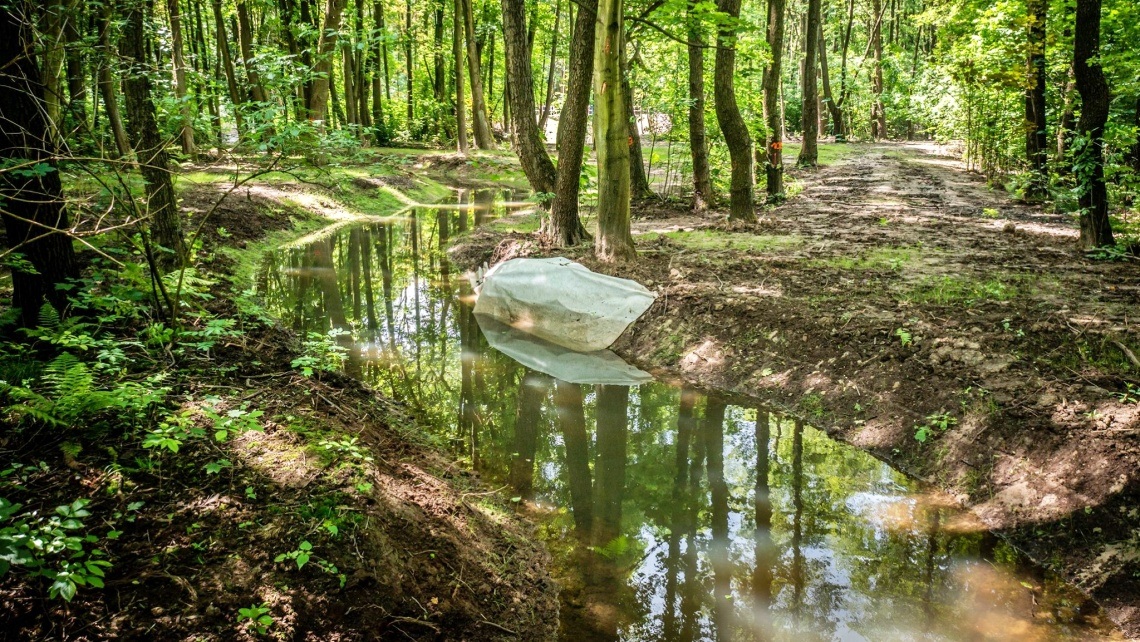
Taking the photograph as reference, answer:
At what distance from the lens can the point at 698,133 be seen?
1280cm

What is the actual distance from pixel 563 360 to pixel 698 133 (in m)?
7.14

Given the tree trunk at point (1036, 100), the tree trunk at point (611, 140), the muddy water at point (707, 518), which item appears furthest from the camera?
the tree trunk at point (1036, 100)

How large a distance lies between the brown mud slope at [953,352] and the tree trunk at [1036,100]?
3.55 metres

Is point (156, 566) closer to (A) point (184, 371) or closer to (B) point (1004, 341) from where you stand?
(A) point (184, 371)

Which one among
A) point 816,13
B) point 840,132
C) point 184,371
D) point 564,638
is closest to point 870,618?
point 564,638

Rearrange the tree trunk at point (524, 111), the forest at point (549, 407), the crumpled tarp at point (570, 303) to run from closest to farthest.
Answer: the forest at point (549, 407)
the crumpled tarp at point (570, 303)
the tree trunk at point (524, 111)

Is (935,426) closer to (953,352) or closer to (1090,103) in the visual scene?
(953,352)

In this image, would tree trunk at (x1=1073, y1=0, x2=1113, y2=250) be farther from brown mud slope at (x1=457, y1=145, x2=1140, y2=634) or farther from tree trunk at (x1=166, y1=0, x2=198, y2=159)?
tree trunk at (x1=166, y1=0, x2=198, y2=159)

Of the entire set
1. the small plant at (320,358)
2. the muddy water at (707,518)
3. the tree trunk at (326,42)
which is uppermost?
the tree trunk at (326,42)

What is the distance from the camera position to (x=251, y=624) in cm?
262

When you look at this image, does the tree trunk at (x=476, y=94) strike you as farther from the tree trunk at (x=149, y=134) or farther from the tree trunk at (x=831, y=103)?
the tree trunk at (x=149, y=134)

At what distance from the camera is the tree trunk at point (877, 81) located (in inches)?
1165

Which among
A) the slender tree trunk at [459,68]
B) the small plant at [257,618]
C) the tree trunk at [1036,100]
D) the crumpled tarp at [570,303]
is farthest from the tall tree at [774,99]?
the small plant at [257,618]

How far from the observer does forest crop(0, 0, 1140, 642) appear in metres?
3.02
